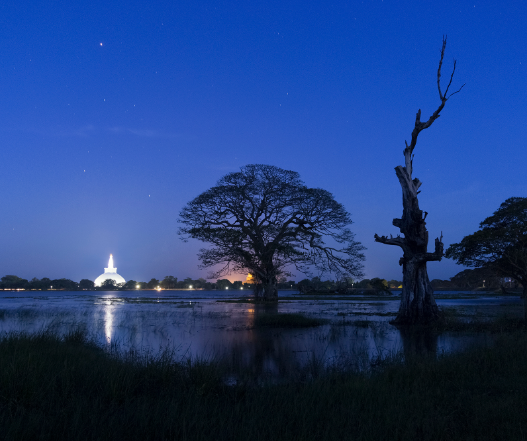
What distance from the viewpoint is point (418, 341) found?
12789 millimetres

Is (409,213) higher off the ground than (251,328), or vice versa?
(409,213)

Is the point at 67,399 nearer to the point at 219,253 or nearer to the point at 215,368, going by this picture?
the point at 215,368

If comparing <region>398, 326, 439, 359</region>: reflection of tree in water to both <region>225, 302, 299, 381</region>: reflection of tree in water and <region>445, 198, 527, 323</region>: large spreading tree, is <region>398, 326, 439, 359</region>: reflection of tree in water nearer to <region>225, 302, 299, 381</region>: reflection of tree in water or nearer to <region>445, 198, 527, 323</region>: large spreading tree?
<region>225, 302, 299, 381</region>: reflection of tree in water

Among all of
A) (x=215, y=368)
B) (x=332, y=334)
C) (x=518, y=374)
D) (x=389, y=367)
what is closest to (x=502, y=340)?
(x=518, y=374)

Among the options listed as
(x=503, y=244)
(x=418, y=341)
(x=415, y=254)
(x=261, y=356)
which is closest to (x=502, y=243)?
(x=503, y=244)

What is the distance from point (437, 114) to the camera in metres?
18.3

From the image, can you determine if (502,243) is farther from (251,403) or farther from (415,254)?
(251,403)

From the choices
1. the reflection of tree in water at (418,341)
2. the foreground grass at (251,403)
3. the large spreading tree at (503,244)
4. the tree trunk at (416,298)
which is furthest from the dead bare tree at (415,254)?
the large spreading tree at (503,244)

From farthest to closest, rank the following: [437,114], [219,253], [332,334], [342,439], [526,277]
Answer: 1. [219,253]
2. [526,277]
3. [437,114]
4. [332,334]
5. [342,439]

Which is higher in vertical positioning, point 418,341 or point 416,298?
point 416,298

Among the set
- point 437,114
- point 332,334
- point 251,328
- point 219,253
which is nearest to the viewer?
point 332,334

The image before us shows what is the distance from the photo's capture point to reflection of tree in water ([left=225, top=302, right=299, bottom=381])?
8.12 meters

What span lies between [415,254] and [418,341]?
630 cm

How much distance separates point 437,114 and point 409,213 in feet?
15.8
